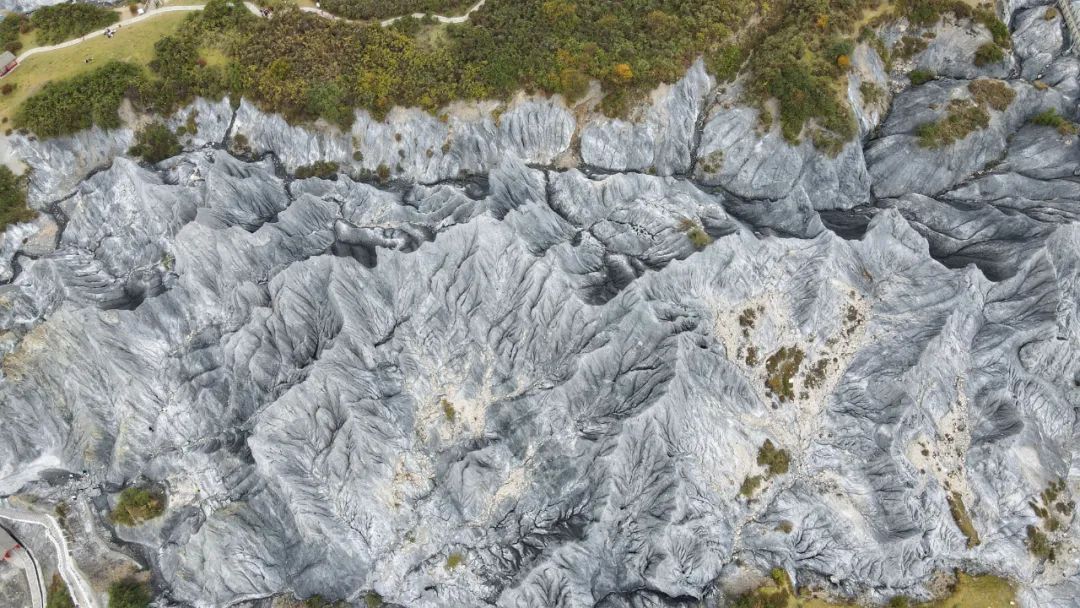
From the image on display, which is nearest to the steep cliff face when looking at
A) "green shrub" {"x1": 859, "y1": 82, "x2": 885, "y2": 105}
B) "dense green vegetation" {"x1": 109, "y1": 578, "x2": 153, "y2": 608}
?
"green shrub" {"x1": 859, "y1": 82, "x2": 885, "y2": 105}

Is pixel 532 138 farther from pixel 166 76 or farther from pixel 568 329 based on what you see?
pixel 166 76

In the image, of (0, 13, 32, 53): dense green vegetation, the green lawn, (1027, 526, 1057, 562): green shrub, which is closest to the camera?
(1027, 526, 1057, 562): green shrub

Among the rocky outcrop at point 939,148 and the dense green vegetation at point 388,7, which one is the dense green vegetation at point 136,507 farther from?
the rocky outcrop at point 939,148

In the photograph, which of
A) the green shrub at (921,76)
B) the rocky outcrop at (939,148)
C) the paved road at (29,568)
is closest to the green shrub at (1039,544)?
the rocky outcrop at (939,148)

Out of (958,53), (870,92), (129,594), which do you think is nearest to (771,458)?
(870,92)

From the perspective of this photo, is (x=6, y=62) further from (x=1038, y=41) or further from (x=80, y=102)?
(x=1038, y=41)

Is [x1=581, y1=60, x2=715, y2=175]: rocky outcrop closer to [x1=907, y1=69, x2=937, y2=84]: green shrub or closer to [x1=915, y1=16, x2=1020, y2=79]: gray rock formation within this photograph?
Result: [x1=907, y1=69, x2=937, y2=84]: green shrub

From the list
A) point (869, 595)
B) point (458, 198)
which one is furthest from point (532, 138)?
point (869, 595)
